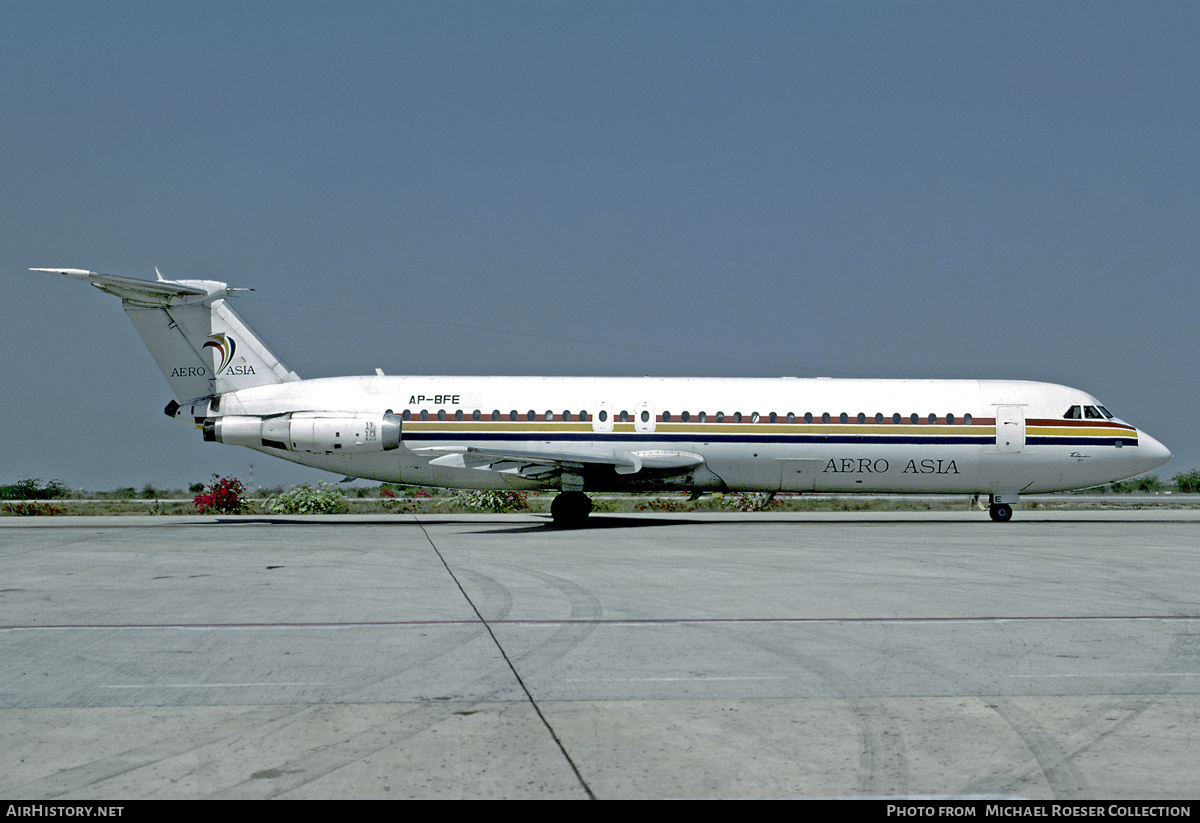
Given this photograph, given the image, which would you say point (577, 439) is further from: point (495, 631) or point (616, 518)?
point (495, 631)

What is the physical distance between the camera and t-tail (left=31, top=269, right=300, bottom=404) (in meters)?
29.8

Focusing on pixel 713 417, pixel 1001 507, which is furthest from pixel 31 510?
pixel 1001 507

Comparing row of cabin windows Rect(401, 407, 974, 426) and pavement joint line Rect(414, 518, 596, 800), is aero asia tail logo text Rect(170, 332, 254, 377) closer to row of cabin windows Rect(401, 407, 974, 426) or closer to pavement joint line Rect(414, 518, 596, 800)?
row of cabin windows Rect(401, 407, 974, 426)

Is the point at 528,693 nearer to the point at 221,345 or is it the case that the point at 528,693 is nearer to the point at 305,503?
the point at 221,345

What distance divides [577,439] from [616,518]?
472cm

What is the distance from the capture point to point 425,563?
17812mm

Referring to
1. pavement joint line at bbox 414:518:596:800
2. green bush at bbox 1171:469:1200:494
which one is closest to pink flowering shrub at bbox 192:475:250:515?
pavement joint line at bbox 414:518:596:800

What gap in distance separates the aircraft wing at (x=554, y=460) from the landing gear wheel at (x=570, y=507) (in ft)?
4.03

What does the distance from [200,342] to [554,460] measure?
436 inches

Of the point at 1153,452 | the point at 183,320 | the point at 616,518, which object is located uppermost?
the point at 183,320

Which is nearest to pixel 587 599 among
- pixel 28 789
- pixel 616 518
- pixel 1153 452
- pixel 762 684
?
pixel 762 684

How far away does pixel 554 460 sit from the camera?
88.2 feet

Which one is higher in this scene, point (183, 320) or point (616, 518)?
point (183, 320)

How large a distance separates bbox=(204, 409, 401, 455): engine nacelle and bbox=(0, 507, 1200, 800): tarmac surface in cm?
982
